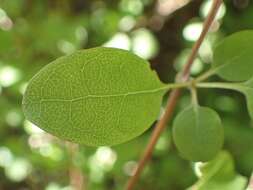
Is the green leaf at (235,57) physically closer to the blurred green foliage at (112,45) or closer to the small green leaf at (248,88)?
the small green leaf at (248,88)

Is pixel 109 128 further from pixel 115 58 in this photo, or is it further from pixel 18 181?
pixel 18 181

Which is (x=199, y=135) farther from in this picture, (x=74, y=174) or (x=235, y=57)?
(x=74, y=174)

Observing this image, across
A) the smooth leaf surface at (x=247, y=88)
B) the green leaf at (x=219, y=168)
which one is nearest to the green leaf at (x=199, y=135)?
the smooth leaf surface at (x=247, y=88)

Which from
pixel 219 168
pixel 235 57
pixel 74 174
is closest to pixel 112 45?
pixel 74 174

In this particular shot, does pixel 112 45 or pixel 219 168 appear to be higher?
pixel 219 168

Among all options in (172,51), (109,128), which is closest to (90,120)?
(109,128)
